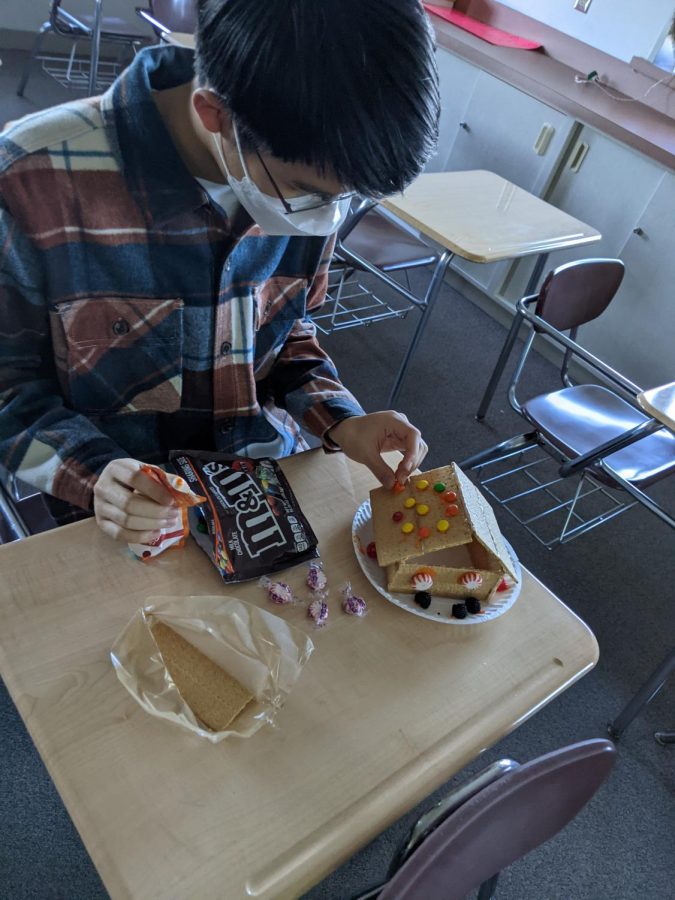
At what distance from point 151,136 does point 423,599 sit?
0.65 meters

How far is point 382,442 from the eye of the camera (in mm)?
961

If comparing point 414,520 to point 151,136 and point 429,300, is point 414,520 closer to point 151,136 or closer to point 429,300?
point 151,136

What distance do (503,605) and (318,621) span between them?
254 millimetres

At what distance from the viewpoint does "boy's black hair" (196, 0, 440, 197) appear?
1.86 ft

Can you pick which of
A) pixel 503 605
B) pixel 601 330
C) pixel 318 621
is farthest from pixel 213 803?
pixel 601 330

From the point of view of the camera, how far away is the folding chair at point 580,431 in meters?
1.70

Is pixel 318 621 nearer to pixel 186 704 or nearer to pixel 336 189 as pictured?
pixel 186 704

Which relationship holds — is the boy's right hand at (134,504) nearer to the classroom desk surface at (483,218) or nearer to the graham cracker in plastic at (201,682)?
the graham cracker in plastic at (201,682)

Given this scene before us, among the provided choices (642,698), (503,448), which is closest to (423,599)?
(642,698)

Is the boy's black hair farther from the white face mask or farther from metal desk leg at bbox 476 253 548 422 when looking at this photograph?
metal desk leg at bbox 476 253 548 422

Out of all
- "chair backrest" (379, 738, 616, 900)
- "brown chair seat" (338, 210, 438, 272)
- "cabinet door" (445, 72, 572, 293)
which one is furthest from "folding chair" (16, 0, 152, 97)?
"chair backrest" (379, 738, 616, 900)

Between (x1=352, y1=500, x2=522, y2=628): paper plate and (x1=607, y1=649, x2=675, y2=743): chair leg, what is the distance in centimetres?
86

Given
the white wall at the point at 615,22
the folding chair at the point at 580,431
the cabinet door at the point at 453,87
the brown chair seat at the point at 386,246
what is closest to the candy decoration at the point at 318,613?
the folding chair at the point at 580,431

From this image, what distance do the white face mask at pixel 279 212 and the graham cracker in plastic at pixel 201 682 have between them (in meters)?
0.51
